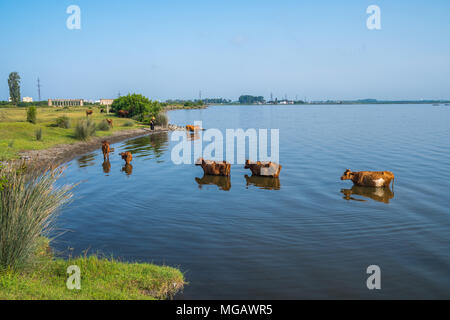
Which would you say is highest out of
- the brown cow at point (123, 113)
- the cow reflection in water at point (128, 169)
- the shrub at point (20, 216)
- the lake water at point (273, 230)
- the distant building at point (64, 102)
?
the distant building at point (64, 102)

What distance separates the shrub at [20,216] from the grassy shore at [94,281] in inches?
12.4

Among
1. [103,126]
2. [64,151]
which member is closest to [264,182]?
[64,151]

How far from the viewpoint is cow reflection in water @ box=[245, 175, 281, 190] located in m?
18.4

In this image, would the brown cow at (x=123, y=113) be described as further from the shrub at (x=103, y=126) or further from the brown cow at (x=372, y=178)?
the brown cow at (x=372, y=178)

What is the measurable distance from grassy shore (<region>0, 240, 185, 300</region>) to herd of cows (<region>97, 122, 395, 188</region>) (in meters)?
12.2

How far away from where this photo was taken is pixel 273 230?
12102mm

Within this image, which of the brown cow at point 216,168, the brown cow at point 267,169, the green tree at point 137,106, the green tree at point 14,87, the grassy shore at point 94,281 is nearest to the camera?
the grassy shore at point 94,281

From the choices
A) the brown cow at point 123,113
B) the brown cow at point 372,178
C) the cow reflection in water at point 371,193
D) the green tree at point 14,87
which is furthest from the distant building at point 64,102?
the cow reflection in water at point 371,193

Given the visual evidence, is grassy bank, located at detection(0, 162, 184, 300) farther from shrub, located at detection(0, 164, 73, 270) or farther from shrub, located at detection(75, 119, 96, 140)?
shrub, located at detection(75, 119, 96, 140)

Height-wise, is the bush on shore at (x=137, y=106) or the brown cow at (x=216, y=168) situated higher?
the bush on shore at (x=137, y=106)

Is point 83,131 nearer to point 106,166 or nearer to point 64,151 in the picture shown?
point 64,151

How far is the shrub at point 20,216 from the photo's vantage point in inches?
291

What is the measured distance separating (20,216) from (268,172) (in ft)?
47.3
